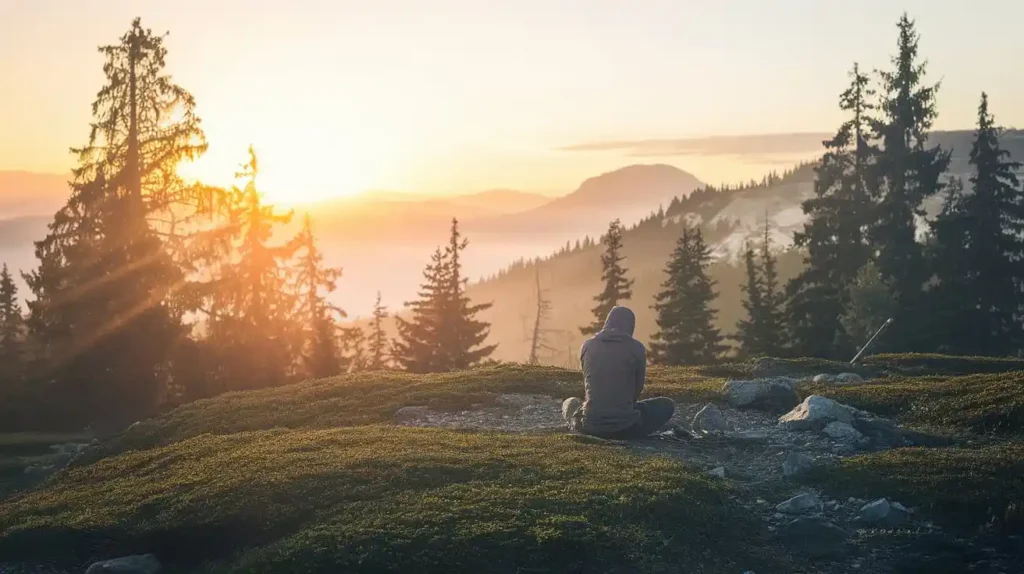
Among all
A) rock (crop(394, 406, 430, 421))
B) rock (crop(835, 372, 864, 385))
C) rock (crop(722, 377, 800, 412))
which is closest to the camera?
rock (crop(722, 377, 800, 412))

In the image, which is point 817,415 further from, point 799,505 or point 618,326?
point 799,505

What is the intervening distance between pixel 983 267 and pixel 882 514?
1623 inches

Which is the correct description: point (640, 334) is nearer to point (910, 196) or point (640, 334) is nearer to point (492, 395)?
point (910, 196)

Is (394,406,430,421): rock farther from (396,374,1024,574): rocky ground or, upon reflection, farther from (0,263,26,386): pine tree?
(0,263,26,386): pine tree

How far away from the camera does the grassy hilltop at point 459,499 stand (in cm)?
1099

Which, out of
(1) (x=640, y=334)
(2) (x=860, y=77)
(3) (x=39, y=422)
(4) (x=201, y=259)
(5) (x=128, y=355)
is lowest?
(1) (x=640, y=334)

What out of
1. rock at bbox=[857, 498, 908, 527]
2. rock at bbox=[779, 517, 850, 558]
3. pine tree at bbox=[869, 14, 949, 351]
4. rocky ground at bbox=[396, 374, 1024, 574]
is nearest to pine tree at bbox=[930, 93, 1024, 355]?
pine tree at bbox=[869, 14, 949, 351]

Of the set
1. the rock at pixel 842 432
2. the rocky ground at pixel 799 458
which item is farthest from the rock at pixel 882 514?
the rock at pixel 842 432

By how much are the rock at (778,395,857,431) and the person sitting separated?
9.51 feet

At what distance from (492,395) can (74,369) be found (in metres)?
22.8

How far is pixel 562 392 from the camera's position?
82.2 ft

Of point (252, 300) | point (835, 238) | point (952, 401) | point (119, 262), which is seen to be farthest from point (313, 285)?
point (952, 401)

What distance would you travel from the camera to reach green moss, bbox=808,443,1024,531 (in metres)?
12.2

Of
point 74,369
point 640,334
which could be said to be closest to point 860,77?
point 74,369
